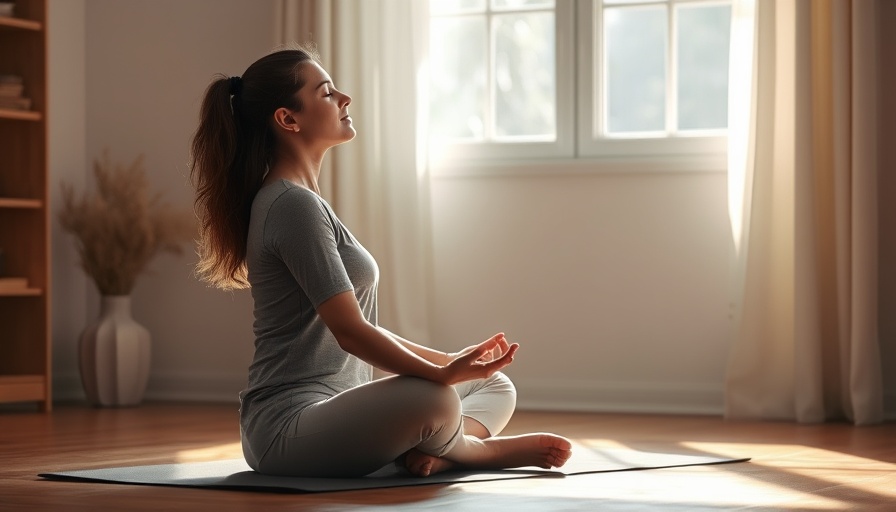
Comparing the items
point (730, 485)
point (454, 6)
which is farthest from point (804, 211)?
point (730, 485)

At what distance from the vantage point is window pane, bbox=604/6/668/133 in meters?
4.62

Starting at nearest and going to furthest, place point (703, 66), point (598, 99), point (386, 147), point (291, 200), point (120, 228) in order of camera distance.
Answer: point (291, 200)
point (703, 66)
point (598, 99)
point (386, 147)
point (120, 228)

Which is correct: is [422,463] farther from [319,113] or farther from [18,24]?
[18,24]

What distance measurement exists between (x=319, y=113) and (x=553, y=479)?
908 mm

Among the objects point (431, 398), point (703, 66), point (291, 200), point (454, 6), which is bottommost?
point (431, 398)

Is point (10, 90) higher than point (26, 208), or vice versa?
point (10, 90)

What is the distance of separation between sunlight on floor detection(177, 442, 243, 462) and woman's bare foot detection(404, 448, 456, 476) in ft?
2.54

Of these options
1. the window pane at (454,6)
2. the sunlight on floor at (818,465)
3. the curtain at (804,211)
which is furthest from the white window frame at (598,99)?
the sunlight on floor at (818,465)

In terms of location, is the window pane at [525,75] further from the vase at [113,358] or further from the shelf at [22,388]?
the shelf at [22,388]

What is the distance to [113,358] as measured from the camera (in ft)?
16.2

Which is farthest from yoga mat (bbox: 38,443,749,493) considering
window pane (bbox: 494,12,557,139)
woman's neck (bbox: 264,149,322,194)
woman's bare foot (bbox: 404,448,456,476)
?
window pane (bbox: 494,12,557,139)

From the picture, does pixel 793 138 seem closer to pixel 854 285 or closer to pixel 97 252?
pixel 854 285

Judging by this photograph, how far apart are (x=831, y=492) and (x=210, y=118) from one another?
4.76 feet

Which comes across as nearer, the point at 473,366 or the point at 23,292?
the point at 473,366
